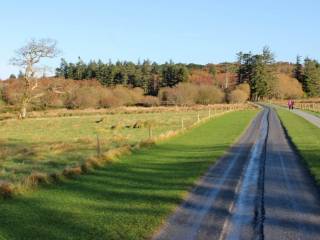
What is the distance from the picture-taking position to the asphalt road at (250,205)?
32.1 ft

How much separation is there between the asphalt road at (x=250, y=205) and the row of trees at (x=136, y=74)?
136145 mm

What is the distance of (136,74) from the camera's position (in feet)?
537

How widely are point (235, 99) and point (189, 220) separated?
112 meters

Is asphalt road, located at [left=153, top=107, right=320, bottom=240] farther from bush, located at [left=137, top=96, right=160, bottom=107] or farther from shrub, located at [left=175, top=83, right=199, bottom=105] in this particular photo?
bush, located at [left=137, top=96, right=160, bottom=107]

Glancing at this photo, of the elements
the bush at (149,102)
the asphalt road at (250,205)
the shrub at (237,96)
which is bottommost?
the asphalt road at (250,205)

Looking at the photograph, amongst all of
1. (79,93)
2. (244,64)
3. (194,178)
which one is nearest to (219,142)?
→ (194,178)

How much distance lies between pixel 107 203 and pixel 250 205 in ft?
11.8

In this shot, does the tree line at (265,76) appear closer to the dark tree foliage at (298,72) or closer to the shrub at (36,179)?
the dark tree foliage at (298,72)

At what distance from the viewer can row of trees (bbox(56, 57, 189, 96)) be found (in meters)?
158

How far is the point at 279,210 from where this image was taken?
11586 mm

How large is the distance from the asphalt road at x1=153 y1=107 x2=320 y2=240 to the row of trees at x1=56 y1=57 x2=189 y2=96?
13614 centimetres

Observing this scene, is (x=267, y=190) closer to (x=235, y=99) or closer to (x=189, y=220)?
(x=189, y=220)

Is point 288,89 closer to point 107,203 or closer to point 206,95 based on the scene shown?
point 206,95

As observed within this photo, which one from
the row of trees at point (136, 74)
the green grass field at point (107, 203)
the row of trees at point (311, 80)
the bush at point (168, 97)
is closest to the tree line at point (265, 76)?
the row of trees at point (311, 80)
